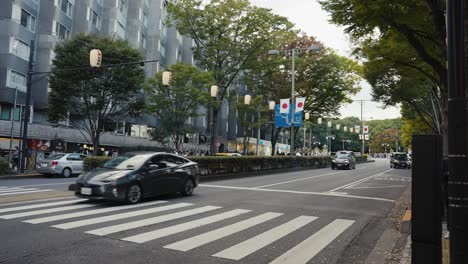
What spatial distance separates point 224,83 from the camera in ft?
104

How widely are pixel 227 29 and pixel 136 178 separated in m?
20.2

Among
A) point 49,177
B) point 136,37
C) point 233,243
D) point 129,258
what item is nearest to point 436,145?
point 233,243

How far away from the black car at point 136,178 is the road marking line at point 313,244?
17.2ft

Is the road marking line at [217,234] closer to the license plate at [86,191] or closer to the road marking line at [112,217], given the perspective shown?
the road marking line at [112,217]

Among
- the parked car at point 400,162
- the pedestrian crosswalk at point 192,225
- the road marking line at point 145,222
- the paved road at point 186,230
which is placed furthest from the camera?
the parked car at point 400,162

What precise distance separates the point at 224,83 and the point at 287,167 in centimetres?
873

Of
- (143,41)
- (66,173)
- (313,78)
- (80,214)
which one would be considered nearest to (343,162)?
(313,78)

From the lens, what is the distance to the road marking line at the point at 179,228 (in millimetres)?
6548

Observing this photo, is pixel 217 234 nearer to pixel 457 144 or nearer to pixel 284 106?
pixel 457 144

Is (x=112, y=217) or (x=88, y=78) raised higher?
(x=88, y=78)

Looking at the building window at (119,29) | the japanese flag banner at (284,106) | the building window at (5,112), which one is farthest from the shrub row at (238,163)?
the building window at (119,29)

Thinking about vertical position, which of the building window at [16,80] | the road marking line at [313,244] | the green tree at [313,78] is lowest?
the road marking line at [313,244]

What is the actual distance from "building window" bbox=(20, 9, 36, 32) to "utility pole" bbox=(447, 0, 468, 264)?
110 feet

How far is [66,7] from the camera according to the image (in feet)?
114
